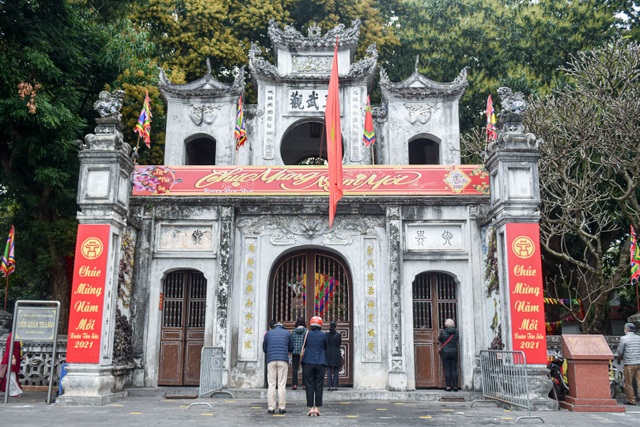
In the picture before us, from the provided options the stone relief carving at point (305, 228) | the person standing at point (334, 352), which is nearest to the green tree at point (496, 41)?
the stone relief carving at point (305, 228)

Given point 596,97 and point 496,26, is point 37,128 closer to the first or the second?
point 596,97

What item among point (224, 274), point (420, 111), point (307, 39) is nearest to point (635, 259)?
point (420, 111)

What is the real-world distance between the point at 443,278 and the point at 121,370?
318 inches

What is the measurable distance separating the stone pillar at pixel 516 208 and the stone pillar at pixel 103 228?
8.47 m

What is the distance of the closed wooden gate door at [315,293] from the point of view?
49.2 ft

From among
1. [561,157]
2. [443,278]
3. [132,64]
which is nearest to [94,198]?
[132,64]

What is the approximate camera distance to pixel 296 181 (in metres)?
15.0

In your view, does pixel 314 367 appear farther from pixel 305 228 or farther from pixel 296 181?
pixel 296 181

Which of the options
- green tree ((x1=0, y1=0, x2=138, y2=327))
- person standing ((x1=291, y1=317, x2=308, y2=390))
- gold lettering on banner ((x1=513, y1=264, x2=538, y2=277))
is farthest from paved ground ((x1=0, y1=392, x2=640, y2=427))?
green tree ((x1=0, y1=0, x2=138, y2=327))

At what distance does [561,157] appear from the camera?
653 inches

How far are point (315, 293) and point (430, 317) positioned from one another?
2970 millimetres

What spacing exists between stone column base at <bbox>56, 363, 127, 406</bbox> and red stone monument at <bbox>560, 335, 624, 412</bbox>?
9197 millimetres

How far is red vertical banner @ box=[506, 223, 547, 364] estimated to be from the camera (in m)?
12.1

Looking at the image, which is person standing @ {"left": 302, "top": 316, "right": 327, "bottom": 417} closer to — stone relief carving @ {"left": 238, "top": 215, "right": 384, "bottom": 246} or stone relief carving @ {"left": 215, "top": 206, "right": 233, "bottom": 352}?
stone relief carving @ {"left": 215, "top": 206, "right": 233, "bottom": 352}
